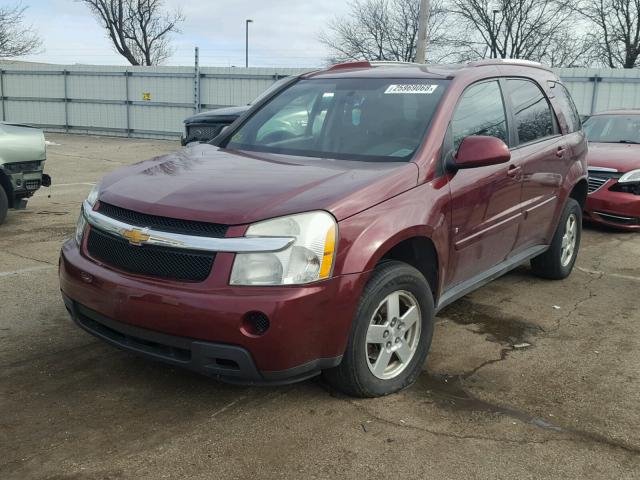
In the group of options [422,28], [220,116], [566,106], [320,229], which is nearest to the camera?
[320,229]

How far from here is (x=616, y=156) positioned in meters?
8.30

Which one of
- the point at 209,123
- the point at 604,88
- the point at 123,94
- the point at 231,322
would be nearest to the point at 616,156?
the point at 209,123

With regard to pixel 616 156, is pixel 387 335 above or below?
below

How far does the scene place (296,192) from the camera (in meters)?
3.14

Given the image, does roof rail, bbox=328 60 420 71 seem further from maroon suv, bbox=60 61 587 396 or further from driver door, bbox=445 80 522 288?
driver door, bbox=445 80 522 288

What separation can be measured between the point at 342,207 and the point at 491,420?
4.31 ft

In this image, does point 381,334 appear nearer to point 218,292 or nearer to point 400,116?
point 218,292

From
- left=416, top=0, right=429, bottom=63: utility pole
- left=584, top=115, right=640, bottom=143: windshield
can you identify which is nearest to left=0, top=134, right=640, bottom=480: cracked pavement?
left=584, top=115, right=640, bottom=143: windshield

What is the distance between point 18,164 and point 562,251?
590cm

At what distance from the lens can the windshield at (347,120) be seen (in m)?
3.84

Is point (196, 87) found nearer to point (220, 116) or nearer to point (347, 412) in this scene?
point (220, 116)

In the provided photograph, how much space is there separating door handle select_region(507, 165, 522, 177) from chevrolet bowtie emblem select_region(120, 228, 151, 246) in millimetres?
2474

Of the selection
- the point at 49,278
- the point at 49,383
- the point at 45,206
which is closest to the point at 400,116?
the point at 49,383

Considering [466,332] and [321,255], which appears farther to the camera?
[466,332]
